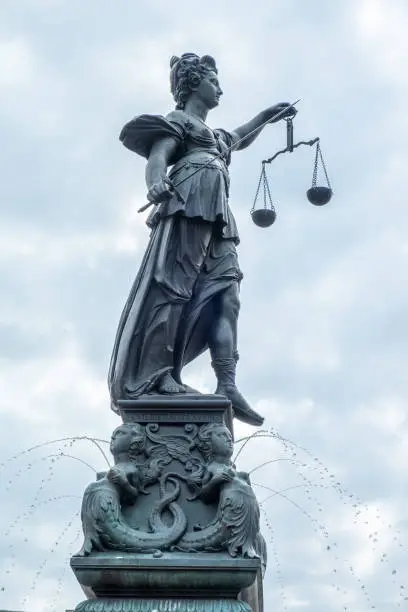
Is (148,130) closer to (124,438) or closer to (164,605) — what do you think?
(124,438)

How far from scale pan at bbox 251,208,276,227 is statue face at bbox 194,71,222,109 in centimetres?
141

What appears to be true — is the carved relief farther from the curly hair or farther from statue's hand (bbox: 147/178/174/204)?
statue's hand (bbox: 147/178/174/204)

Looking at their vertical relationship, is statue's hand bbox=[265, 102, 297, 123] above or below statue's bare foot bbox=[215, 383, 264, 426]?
above

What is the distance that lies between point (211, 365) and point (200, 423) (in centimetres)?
118

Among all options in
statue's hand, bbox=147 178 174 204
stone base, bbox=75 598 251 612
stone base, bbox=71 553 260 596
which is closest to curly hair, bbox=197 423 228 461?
stone base, bbox=71 553 260 596

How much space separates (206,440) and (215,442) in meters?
0.09

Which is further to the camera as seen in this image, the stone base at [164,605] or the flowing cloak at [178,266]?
the flowing cloak at [178,266]

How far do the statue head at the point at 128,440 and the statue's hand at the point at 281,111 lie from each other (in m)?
4.53

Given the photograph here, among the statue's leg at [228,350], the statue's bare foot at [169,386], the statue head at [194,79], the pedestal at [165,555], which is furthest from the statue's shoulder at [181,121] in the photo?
the pedestal at [165,555]

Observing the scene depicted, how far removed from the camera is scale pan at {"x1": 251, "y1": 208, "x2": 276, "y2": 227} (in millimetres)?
13320

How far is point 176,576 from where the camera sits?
9289mm

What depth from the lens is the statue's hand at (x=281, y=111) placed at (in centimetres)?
1307

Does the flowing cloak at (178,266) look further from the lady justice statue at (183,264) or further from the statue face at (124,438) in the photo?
the statue face at (124,438)

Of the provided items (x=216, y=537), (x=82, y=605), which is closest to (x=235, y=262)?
(x=216, y=537)
